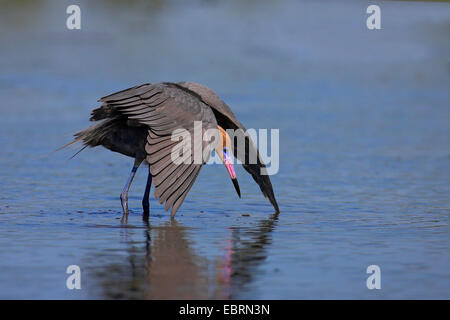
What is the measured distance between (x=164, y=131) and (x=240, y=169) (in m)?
3.56

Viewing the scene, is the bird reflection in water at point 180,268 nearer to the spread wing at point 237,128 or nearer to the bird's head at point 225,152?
the bird's head at point 225,152

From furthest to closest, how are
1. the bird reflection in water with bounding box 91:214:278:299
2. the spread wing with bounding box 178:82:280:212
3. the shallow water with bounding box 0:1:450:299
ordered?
the spread wing with bounding box 178:82:280:212 < the shallow water with bounding box 0:1:450:299 < the bird reflection in water with bounding box 91:214:278:299

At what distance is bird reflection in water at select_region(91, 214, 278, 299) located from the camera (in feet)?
21.7

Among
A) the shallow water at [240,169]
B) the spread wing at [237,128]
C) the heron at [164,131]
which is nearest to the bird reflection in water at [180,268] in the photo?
the shallow water at [240,169]

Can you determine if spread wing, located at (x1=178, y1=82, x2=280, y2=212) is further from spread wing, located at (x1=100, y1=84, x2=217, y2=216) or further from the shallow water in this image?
spread wing, located at (x1=100, y1=84, x2=217, y2=216)

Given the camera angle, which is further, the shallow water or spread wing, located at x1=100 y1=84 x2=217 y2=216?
spread wing, located at x1=100 y1=84 x2=217 y2=216

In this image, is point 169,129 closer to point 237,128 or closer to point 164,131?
point 164,131

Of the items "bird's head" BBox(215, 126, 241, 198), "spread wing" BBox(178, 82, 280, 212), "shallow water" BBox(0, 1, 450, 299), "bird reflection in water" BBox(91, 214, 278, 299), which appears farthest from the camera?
"spread wing" BBox(178, 82, 280, 212)

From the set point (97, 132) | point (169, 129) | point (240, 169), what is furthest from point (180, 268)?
point (240, 169)

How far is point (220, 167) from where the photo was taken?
12.5 meters

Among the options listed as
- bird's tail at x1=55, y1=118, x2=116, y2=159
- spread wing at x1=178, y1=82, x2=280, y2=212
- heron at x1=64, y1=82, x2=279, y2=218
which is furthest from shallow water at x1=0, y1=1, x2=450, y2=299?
bird's tail at x1=55, y1=118, x2=116, y2=159

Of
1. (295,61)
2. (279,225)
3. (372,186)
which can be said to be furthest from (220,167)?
(295,61)

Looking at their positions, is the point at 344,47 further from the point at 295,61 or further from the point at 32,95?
the point at 32,95

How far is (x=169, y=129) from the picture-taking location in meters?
8.96
